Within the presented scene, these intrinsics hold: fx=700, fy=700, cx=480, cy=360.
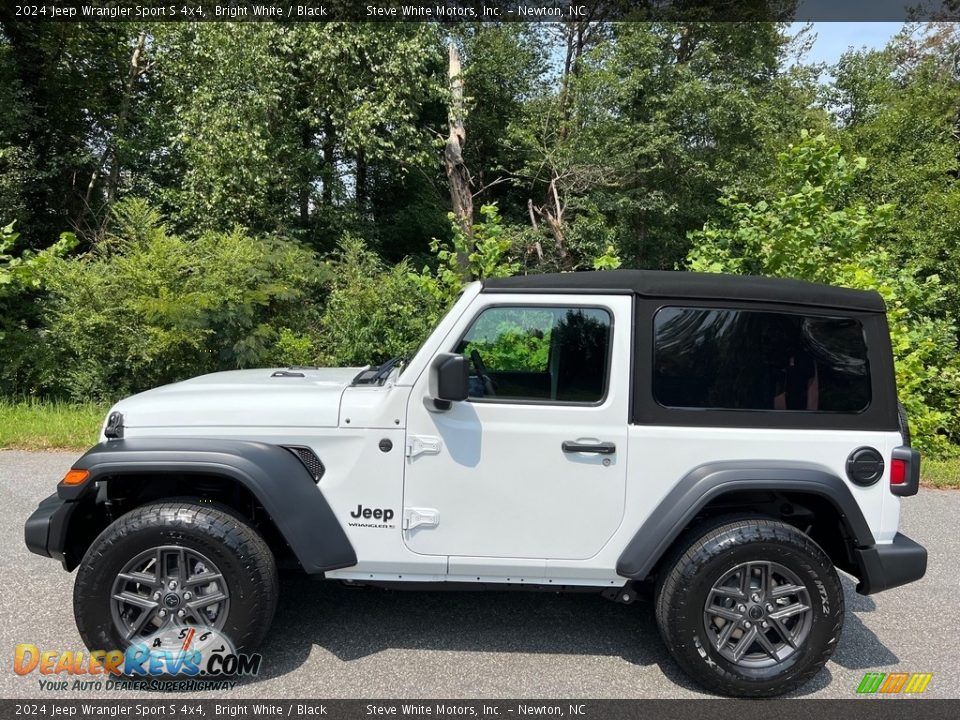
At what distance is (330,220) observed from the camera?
53.6ft

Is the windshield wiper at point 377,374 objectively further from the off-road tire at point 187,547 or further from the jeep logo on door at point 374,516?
the off-road tire at point 187,547

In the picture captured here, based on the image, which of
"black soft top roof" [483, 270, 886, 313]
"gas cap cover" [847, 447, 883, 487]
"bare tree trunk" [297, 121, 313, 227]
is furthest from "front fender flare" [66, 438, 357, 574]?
"bare tree trunk" [297, 121, 313, 227]

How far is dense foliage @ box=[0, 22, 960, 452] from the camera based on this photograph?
9.37 meters

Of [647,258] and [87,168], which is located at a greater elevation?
[87,168]

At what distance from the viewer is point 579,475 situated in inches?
126

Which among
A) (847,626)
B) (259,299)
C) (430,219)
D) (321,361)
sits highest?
(430,219)

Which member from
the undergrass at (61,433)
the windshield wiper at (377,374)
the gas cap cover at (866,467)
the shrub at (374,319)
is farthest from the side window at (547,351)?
the shrub at (374,319)

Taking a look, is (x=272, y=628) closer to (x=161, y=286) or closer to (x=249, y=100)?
(x=161, y=286)

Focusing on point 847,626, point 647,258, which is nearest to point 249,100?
point 647,258

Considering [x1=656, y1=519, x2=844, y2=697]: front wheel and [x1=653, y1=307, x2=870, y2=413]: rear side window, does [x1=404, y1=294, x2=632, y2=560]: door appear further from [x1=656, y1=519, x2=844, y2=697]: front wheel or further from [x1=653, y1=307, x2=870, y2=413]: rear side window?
[x1=656, y1=519, x2=844, y2=697]: front wheel

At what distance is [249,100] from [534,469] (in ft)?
42.2

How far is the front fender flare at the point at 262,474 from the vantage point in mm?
3088

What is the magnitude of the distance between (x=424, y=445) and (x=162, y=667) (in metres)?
1.51

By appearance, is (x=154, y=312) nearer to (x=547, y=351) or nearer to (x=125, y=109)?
(x=547, y=351)
